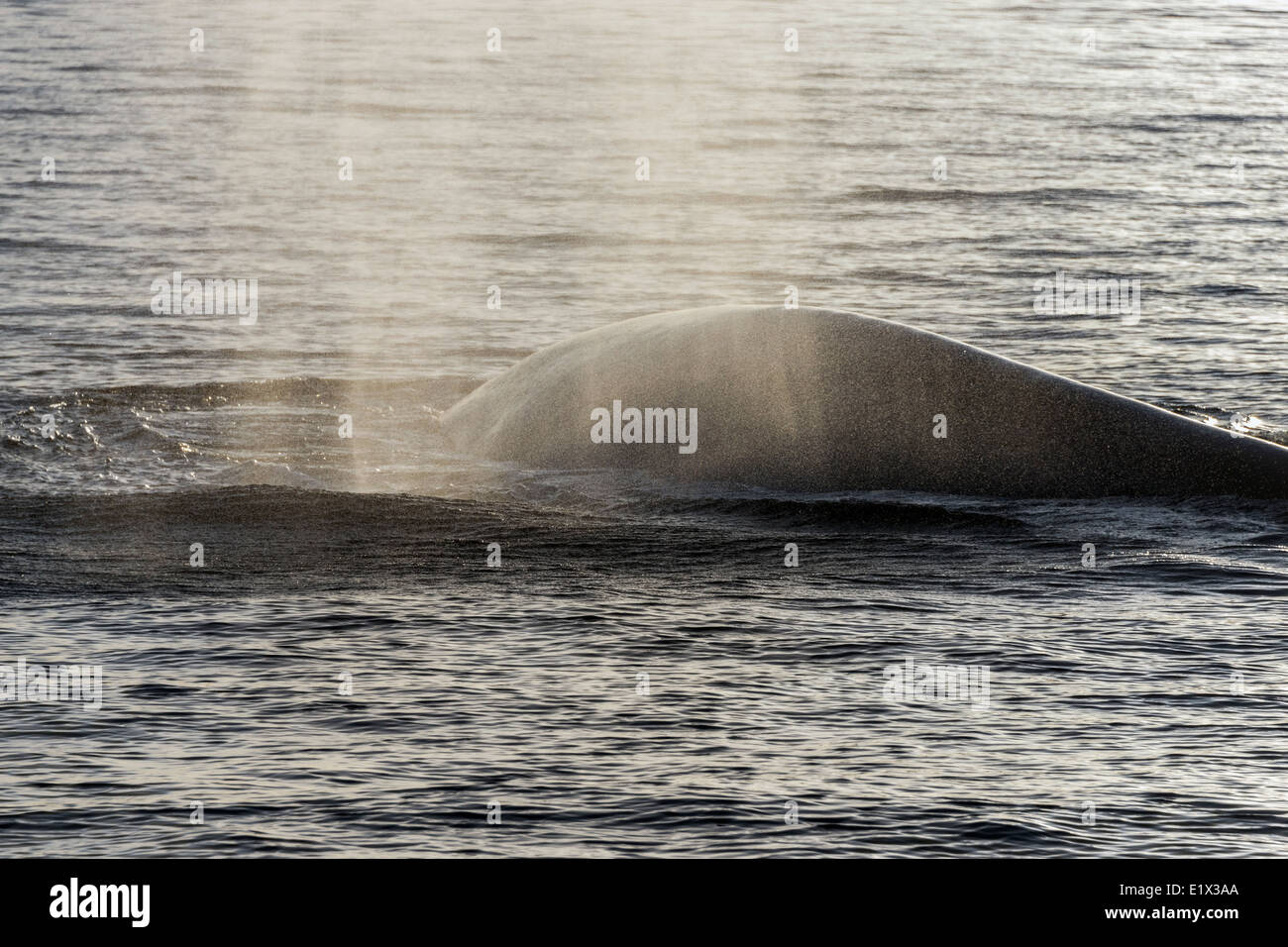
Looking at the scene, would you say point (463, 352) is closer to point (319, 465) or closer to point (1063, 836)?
point (319, 465)

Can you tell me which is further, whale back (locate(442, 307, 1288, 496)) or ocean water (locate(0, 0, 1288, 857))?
whale back (locate(442, 307, 1288, 496))

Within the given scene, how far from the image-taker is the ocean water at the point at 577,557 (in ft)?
21.8

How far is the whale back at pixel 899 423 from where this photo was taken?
11477 mm

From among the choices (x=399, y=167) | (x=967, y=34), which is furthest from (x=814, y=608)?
(x=967, y=34)

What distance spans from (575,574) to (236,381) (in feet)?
25.2

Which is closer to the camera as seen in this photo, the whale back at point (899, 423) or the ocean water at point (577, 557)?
the ocean water at point (577, 557)

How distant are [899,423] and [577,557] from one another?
86.4 inches

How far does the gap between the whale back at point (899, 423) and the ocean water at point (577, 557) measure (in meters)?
0.22

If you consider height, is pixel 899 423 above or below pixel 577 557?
above

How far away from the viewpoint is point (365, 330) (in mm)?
20422

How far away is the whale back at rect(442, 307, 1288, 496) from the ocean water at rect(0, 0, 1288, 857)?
22 cm

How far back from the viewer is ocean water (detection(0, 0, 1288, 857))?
6.64 m

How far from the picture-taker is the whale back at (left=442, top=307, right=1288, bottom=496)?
11477 millimetres

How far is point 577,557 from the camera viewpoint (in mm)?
10641
